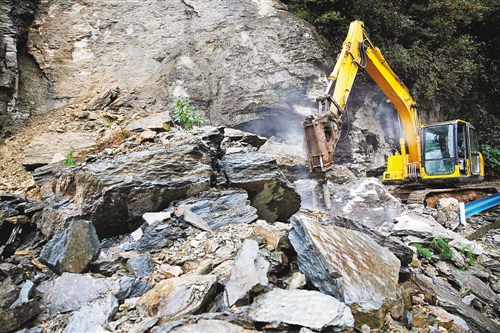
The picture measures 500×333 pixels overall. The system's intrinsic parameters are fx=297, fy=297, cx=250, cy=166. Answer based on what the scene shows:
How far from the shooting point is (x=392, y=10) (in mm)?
9836

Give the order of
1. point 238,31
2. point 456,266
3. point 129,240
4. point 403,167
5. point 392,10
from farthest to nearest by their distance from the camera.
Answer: point 392,10 → point 238,31 → point 403,167 → point 456,266 → point 129,240

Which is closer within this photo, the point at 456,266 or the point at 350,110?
the point at 456,266

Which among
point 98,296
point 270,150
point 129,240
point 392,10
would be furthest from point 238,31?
point 98,296

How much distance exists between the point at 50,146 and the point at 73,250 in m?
3.07

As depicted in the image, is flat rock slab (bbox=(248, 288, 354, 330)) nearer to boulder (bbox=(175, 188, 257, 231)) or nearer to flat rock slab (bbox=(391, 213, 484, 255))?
boulder (bbox=(175, 188, 257, 231))

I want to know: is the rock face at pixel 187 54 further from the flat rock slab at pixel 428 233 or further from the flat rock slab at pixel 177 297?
the flat rock slab at pixel 177 297

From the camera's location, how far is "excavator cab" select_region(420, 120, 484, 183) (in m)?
6.51

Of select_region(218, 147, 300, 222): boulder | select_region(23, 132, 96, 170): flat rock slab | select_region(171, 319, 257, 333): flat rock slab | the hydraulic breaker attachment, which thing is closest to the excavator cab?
the hydraulic breaker attachment

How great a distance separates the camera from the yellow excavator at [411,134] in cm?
564

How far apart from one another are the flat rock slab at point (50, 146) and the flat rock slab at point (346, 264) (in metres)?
3.83

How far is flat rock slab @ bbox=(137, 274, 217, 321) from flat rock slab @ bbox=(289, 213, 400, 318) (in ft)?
2.17

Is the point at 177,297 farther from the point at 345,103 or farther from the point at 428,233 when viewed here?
the point at 345,103

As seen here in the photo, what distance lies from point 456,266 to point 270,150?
14.8ft

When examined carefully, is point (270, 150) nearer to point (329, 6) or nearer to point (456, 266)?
point (456, 266)
